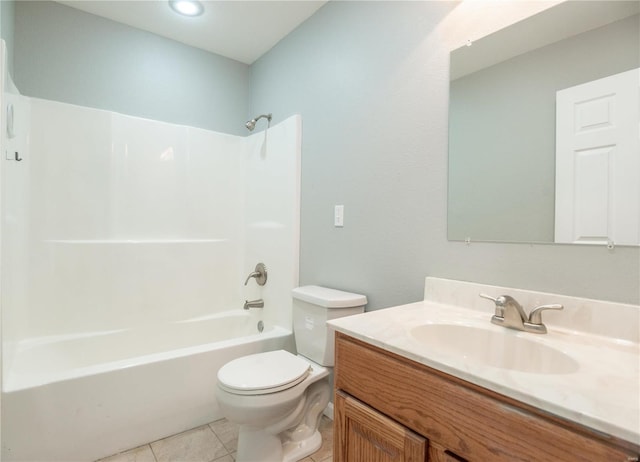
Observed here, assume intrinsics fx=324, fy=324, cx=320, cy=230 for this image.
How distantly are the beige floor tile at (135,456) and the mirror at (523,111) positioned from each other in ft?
5.68

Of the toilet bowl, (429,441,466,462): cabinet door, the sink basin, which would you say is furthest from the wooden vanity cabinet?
the toilet bowl

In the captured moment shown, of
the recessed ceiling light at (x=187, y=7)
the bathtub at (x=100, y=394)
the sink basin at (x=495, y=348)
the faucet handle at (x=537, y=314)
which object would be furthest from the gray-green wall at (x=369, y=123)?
the bathtub at (x=100, y=394)

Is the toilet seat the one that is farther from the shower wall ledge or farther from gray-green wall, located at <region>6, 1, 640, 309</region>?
the shower wall ledge

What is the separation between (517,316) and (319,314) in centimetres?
90

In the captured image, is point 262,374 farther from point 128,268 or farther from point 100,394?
point 128,268

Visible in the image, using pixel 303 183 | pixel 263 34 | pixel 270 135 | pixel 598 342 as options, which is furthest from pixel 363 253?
pixel 263 34

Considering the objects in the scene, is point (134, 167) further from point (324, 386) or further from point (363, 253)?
point (324, 386)

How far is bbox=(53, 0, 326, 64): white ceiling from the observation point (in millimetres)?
2027

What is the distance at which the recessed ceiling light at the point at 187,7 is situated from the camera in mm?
2006

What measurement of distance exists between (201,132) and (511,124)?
2.17 m

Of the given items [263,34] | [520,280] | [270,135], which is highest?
[263,34]

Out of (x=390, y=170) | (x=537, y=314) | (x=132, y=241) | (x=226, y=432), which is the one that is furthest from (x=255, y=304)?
(x=537, y=314)

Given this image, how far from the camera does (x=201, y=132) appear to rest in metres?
2.55

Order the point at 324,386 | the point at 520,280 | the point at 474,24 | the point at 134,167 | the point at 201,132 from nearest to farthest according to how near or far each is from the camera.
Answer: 1. the point at 520,280
2. the point at 474,24
3. the point at 324,386
4. the point at 134,167
5. the point at 201,132
